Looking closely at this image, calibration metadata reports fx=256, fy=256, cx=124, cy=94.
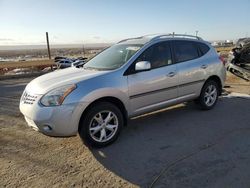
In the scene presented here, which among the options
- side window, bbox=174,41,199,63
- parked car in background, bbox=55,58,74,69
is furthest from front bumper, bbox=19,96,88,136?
parked car in background, bbox=55,58,74,69

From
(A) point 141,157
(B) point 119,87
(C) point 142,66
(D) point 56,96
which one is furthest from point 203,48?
(D) point 56,96

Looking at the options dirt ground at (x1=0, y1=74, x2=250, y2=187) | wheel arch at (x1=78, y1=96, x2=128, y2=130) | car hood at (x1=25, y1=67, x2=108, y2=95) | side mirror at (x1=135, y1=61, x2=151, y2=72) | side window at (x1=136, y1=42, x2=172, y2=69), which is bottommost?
dirt ground at (x1=0, y1=74, x2=250, y2=187)

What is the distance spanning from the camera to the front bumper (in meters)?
3.76

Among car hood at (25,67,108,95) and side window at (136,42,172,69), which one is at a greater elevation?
side window at (136,42,172,69)

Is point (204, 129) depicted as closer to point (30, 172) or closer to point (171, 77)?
point (171, 77)

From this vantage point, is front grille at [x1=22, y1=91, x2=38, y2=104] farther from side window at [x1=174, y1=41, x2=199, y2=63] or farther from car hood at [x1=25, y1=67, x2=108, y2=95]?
side window at [x1=174, y1=41, x2=199, y2=63]

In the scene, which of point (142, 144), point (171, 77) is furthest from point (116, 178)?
point (171, 77)

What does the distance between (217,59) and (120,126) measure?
3.12m

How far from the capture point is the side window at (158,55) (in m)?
4.78

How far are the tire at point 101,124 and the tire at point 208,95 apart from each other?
2.35 meters

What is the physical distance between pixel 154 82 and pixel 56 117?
1908mm

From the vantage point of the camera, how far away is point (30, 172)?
11.5ft

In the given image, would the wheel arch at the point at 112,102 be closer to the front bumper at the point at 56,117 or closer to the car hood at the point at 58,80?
the front bumper at the point at 56,117

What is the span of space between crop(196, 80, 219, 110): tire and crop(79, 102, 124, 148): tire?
2351 mm
